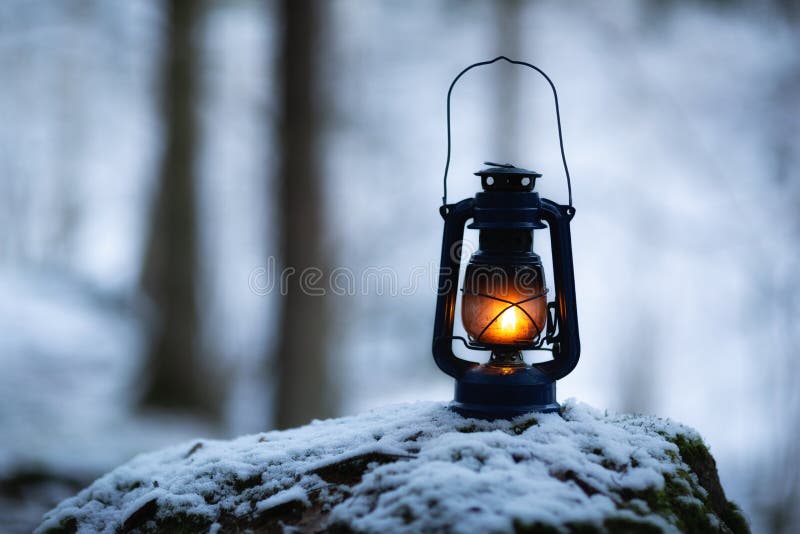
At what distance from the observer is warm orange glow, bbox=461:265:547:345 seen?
2613 mm

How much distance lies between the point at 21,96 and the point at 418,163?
7846 millimetres

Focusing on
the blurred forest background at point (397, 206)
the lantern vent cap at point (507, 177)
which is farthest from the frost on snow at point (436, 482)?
the blurred forest background at point (397, 206)

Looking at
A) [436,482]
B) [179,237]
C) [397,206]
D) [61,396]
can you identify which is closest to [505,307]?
[436,482]

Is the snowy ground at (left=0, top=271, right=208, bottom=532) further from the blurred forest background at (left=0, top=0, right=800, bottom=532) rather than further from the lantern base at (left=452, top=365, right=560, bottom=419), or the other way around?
the lantern base at (left=452, top=365, right=560, bottom=419)

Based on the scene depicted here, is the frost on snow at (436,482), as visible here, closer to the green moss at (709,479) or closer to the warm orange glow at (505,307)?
the green moss at (709,479)

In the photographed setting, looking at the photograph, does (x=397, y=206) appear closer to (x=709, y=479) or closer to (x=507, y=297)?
(x=507, y=297)

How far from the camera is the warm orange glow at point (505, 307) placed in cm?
261

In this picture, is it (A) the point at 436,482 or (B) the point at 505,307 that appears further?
(B) the point at 505,307

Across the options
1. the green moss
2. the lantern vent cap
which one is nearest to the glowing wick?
the lantern vent cap

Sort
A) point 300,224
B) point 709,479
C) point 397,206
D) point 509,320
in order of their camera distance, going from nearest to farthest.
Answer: point 709,479, point 509,320, point 300,224, point 397,206

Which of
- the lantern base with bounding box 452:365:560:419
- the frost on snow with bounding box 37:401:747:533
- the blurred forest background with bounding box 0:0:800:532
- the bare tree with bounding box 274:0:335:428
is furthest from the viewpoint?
the blurred forest background with bounding box 0:0:800:532

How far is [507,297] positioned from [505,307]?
36 millimetres

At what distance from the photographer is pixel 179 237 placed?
29.7 ft

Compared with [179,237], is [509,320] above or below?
below
